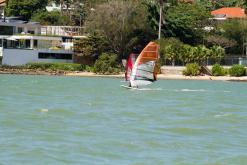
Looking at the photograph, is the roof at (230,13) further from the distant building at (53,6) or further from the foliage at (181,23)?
the distant building at (53,6)

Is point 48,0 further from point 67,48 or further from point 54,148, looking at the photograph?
point 54,148

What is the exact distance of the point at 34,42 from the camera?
285 ft

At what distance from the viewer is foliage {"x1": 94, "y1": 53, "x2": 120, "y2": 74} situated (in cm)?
7881

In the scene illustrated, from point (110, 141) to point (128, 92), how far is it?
2691cm

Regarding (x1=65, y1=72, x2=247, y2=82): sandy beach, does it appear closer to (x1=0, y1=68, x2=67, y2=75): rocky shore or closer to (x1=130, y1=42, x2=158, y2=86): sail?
(x1=0, y1=68, x2=67, y2=75): rocky shore

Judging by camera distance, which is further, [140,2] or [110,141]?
[140,2]

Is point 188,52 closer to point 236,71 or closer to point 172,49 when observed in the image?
point 172,49

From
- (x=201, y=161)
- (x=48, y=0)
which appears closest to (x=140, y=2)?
(x=48, y=0)

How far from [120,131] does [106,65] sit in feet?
176

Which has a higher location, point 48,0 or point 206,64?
point 48,0

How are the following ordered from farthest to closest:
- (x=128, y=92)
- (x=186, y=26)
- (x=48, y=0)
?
1. (x=48, y=0)
2. (x=186, y=26)
3. (x=128, y=92)

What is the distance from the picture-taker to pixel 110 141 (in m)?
22.4

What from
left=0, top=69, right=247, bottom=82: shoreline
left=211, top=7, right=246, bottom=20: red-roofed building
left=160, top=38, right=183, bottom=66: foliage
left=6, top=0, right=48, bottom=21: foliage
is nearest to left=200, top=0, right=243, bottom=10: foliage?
left=211, top=7, right=246, bottom=20: red-roofed building

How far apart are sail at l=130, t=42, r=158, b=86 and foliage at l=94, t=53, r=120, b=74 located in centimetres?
2736
